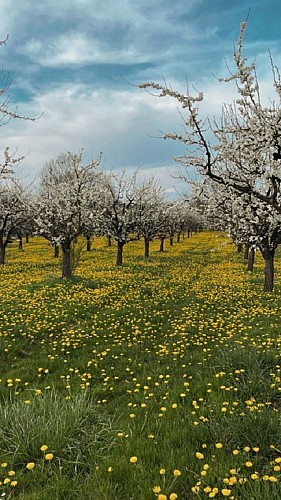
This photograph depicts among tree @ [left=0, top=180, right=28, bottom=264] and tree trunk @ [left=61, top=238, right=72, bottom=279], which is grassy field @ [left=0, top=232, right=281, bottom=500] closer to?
tree trunk @ [left=61, top=238, right=72, bottom=279]

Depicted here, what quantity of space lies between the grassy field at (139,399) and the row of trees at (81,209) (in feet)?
16.5

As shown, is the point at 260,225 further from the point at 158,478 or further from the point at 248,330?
the point at 158,478

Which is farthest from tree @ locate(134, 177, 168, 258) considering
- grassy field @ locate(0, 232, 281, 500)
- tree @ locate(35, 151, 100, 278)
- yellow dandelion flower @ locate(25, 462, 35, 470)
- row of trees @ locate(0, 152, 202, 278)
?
yellow dandelion flower @ locate(25, 462, 35, 470)

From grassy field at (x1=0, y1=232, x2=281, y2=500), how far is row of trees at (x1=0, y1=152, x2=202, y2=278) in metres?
5.03

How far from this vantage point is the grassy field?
403 centimetres

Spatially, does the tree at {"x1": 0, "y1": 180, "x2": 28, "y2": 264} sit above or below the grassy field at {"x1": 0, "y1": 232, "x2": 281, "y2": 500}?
above

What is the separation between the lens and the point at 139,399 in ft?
20.9

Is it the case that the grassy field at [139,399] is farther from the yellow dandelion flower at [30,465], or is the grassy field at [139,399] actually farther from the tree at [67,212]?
the tree at [67,212]

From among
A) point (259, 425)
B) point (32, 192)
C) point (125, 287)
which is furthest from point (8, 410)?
point (32, 192)

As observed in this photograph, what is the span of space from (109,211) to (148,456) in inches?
1001

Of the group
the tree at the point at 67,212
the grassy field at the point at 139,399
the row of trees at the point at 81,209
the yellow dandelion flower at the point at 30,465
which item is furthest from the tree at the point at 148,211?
the yellow dandelion flower at the point at 30,465

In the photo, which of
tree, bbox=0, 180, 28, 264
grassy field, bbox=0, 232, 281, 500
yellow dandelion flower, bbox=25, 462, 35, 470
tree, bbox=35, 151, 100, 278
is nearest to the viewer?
grassy field, bbox=0, 232, 281, 500

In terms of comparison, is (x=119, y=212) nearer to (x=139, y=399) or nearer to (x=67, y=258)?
(x=67, y=258)

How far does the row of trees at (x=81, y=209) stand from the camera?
2027 cm
